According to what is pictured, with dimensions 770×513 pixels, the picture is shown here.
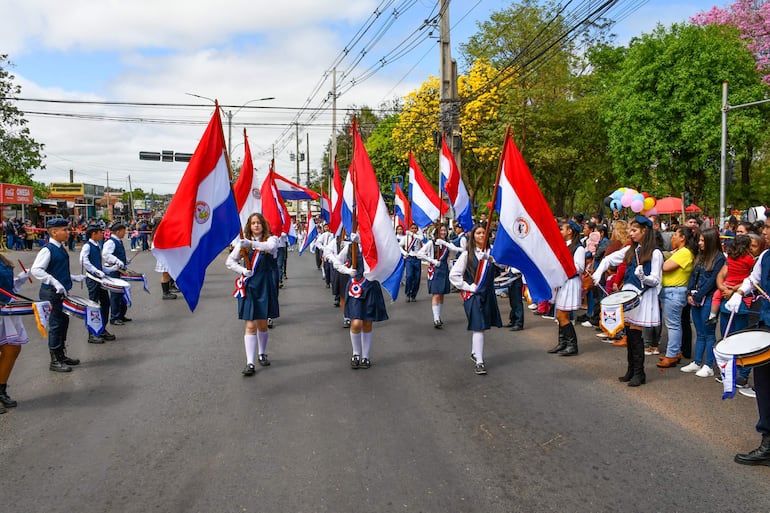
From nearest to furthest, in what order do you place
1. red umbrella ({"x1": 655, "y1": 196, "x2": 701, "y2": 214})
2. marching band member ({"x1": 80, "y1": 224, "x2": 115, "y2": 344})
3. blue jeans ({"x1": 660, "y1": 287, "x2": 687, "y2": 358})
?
1. blue jeans ({"x1": 660, "y1": 287, "x2": 687, "y2": 358})
2. marching band member ({"x1": 80, "y1": 224, "x2": 115, "y2": 344})
3. red umbrella ({"x1": 655, "y1": 196, "x2": 701, "y2": 214})

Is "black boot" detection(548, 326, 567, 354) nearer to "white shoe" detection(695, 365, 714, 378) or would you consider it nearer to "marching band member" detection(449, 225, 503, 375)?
"marching band member" detection(449, 225, 503, 375)

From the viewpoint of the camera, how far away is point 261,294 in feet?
23.8

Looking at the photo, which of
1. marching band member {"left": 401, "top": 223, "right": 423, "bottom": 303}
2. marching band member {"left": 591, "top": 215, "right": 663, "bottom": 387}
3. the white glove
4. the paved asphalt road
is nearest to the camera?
the paved asphalt road

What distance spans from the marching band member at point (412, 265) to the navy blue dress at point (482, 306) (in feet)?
18.5

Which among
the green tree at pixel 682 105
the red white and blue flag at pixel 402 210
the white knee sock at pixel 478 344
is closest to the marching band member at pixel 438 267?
the white knee sock at pixel 478 344

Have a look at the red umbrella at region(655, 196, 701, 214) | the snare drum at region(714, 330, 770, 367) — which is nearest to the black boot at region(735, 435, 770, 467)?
the snare drum at region(714, 330, 770, 367)

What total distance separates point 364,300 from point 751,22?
30218 mm

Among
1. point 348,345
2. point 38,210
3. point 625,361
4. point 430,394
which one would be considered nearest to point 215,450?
point 430,394

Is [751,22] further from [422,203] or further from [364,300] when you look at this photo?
[364,300]

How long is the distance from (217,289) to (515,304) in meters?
8.51

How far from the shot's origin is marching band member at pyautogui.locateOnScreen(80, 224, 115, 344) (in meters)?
9.00

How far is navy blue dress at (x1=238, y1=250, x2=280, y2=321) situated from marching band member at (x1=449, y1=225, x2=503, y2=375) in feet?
7.29

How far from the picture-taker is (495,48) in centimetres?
3541

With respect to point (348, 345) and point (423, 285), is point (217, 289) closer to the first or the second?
point (423, 285)
